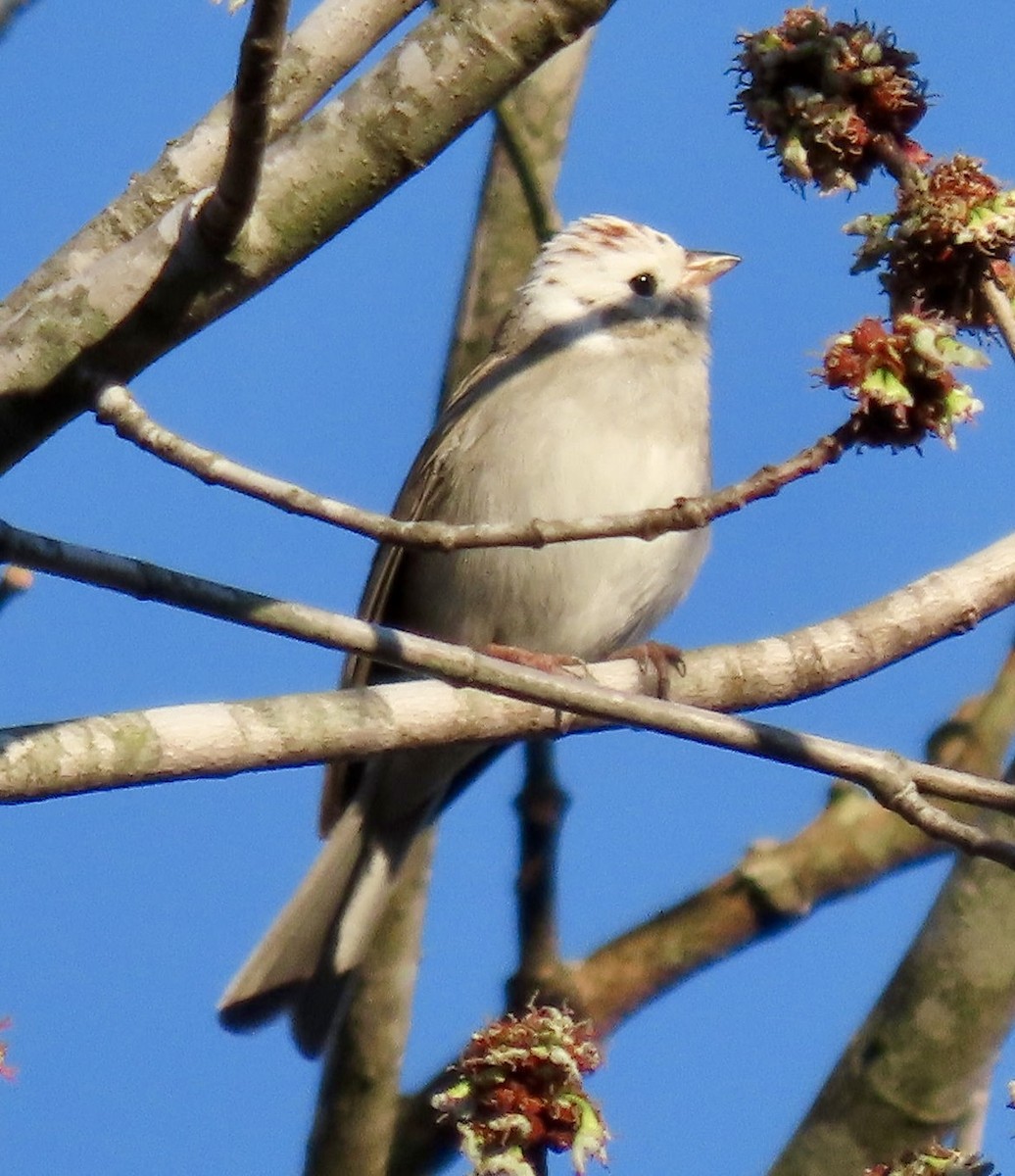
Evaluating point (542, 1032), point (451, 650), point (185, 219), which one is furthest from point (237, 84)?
point (542, 1032)

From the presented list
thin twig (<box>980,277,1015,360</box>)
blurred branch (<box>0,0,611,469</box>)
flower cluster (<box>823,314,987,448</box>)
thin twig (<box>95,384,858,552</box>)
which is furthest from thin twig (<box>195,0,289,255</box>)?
thin twig (<box>980,277,1015,360</box>)

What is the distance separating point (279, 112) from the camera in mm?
3309

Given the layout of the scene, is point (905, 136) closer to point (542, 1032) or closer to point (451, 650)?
point (451, 650)

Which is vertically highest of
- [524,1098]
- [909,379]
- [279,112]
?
[279,112]

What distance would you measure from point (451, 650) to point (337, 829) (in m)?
2.72

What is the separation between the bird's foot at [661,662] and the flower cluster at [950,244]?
1.19 metres

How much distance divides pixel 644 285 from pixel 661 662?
75.5 inches

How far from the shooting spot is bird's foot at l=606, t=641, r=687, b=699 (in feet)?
12.5

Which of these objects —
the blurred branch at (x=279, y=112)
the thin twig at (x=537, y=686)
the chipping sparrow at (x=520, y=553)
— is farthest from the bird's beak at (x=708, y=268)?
the thin twig at (x=537, y=686)

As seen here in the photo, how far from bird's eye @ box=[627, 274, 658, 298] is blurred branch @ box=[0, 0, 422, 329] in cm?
241

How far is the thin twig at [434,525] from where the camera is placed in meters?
2.63

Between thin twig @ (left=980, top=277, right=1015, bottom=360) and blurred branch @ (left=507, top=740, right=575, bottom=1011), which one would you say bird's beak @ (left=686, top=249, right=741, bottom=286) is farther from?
thin twig @ (left=980, top=277, right=1015, bottom=360)

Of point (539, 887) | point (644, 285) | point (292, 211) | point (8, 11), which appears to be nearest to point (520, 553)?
point (539, 887)

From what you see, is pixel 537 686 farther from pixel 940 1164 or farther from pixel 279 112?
pixel 279 112
